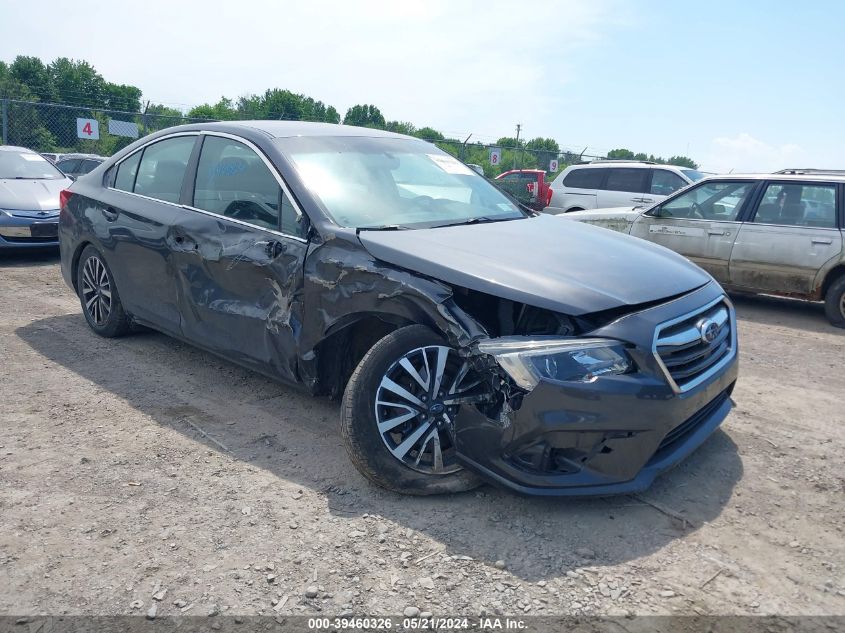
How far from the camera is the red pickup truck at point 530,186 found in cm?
1432

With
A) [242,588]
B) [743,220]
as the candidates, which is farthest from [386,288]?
[743,220]

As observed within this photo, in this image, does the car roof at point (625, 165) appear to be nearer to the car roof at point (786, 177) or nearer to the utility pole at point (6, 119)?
the car roof at point (786, 177)

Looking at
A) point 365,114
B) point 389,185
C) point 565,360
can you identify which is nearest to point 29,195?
point 389,185

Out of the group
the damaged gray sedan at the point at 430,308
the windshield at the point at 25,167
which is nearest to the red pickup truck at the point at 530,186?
the windshield at the point at 25,167

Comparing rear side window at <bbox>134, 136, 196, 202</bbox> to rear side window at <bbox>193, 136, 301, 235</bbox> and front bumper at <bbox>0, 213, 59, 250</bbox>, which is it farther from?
front bumper at <bbox>0, 213, 59, 250</bbox>

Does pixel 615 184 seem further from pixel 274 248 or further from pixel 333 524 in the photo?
pixel 333 524

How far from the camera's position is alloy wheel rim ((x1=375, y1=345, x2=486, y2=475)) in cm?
323

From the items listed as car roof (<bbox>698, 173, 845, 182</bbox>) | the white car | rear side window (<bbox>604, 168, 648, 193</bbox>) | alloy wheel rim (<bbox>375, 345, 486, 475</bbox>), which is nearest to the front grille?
alloy wheel rim (<bbox>375, 345, 486, 475</bbox>)

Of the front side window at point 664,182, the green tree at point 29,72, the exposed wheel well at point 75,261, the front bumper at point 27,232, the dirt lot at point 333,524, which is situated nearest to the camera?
the dirt lot at point 333,524

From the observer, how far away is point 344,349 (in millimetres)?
3805

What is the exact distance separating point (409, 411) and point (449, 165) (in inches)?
85.9

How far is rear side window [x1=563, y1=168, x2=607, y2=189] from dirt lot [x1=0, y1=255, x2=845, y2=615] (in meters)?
8.53

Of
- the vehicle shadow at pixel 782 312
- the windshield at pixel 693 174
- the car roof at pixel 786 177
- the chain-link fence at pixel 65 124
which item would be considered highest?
the chain-link fence at pixel 65 124

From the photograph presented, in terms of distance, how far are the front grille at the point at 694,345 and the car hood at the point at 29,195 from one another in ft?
26.5
